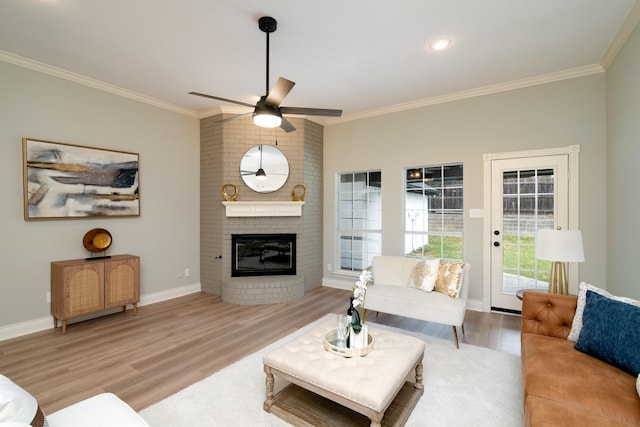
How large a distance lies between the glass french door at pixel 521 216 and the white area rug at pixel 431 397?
4.76ft

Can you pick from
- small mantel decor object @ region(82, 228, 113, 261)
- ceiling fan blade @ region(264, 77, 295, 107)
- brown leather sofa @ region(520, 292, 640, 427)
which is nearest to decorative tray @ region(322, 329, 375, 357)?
brown leather sofa @ region(520, 292, 640, 427)

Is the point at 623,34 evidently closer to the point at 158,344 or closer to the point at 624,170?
the point at 624,170

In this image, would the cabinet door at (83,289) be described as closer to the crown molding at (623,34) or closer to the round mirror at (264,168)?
the round mirror at (264,168)

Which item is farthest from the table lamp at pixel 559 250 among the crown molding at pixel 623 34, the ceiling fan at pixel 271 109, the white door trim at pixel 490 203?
the ceiling fan at pixel 271 109

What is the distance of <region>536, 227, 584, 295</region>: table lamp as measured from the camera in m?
2.55

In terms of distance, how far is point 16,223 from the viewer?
3.27 m

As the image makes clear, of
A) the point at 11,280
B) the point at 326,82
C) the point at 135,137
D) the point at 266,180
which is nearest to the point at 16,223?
the point at 11,280

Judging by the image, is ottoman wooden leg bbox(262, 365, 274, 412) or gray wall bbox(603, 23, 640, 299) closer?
ottoman wooden leg bbox(262, 365, 274, 412)

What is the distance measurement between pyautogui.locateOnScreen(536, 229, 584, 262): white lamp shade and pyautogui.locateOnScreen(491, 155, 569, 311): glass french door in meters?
1.30

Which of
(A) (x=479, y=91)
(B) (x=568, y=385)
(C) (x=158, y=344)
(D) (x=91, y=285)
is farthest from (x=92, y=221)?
(A) (x=479, y=91)

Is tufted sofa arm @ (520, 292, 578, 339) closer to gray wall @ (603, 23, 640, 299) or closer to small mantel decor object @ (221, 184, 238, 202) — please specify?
gray wall @ (603, 23, 640, 299)

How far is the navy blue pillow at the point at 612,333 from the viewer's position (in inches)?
66.2

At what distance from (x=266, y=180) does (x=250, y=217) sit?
2.15 ft

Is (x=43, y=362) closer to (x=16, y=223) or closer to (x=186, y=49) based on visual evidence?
(x=16, y=223)
